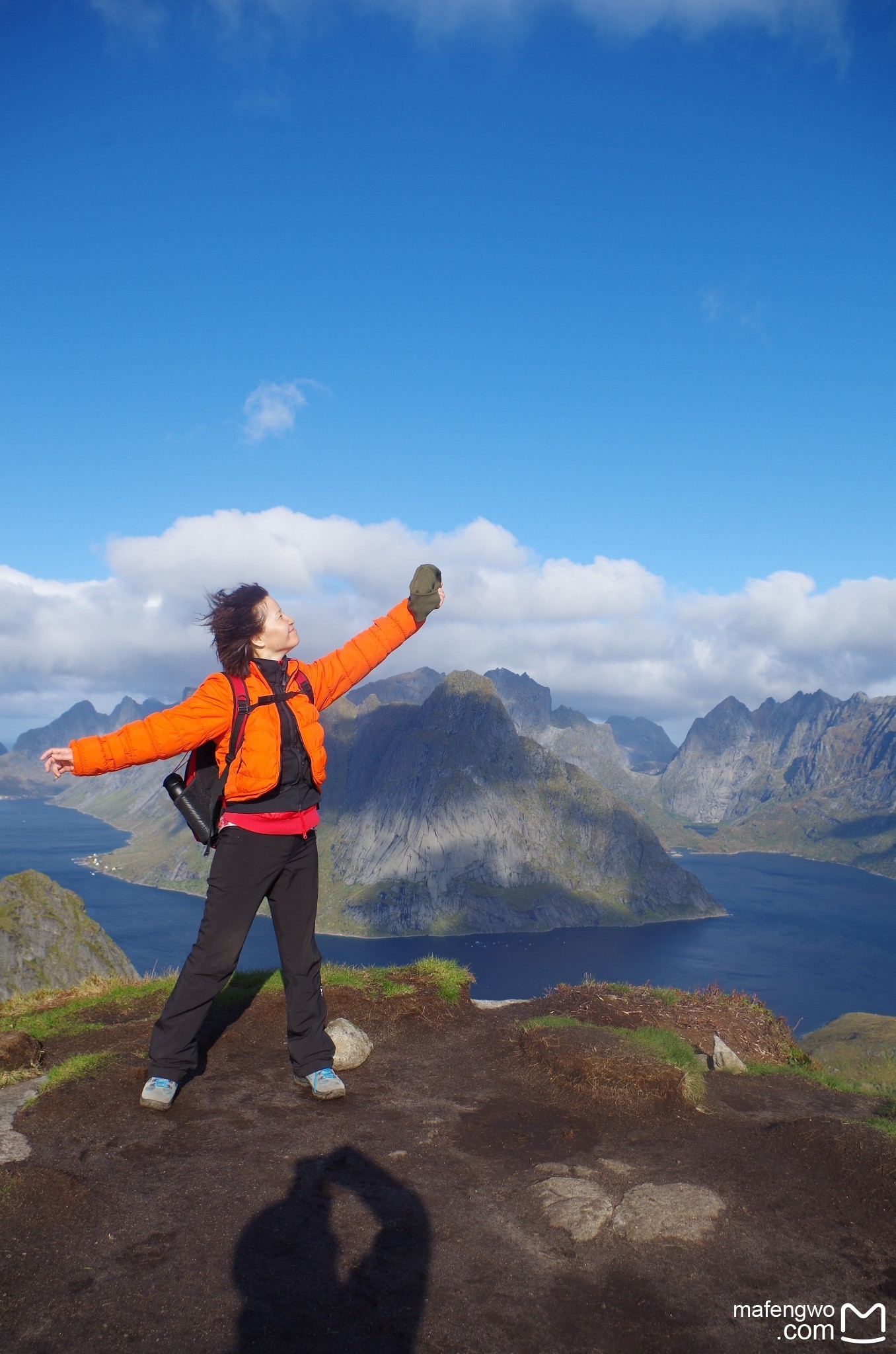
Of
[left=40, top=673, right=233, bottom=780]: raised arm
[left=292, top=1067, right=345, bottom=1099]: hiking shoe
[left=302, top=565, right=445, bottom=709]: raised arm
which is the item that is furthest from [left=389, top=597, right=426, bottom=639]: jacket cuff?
[left=292, top=1067, right=345, bottom=1099]: hiking shoe

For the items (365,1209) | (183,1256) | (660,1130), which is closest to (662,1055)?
(660,1130)

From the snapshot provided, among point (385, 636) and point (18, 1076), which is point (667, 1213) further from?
point (18, 1076)

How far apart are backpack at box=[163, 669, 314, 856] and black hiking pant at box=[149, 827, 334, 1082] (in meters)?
0.23

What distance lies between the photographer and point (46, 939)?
42.8 metres

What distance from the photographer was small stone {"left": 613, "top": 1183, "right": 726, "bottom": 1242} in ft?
16.2

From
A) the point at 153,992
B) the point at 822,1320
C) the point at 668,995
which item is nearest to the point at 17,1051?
the point at 153,992

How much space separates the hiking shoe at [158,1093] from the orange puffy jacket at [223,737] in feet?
8.24

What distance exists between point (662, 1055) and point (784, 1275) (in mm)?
3552

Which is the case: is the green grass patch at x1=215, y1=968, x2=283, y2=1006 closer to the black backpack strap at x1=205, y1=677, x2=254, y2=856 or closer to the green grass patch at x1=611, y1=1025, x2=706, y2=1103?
the black backpack strap at x1=205, y1=677, x2=254, y2=856

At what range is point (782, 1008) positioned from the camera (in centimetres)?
14238

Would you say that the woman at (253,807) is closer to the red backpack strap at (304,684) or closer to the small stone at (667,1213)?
the red backpack strap at (304,684)

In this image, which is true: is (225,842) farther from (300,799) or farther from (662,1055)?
(662,1055)

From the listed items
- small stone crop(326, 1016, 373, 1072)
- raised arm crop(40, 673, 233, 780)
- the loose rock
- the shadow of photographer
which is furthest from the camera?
small stone crop(326, 1016, 373, 1072)

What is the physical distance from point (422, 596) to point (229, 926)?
3673 millimetres
